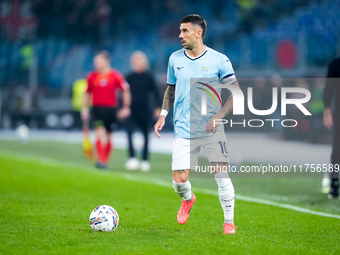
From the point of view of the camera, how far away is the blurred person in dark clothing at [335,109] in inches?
356

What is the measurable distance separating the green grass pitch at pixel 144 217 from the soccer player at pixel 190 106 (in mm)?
509

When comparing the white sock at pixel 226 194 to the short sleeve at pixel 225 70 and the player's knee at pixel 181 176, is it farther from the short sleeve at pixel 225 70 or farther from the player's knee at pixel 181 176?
the short sleeve at pixel 225 70

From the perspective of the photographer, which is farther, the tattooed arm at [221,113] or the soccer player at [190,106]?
the soccer player at [190,106]

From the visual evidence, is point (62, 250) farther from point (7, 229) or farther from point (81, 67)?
point (81, 67)

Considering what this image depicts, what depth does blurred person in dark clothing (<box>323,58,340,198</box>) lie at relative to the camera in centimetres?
905

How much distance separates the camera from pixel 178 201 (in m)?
9.12

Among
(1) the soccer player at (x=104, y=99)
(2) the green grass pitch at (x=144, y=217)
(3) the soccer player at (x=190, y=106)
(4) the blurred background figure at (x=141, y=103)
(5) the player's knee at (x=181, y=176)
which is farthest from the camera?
(4) the blurred background figure at (x=141, y=103)

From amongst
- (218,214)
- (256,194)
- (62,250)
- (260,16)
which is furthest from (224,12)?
(62,250)

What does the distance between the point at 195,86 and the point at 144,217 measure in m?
1.92

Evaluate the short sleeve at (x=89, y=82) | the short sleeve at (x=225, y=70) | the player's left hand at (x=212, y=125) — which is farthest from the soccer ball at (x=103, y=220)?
the short sleeve at (x=89, y=82)

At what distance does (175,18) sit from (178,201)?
28287 mm

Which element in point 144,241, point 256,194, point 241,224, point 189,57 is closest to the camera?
point 144,241

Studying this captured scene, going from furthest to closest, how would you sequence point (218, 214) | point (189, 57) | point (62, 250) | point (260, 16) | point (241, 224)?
1. point (260, 16)
2. point (218, 214)
3. point (241, 224)
4. point (189, 57)
5. point (62, 250)

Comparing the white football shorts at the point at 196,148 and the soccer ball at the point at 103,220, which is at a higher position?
the white football shorts at the point at 196,148
